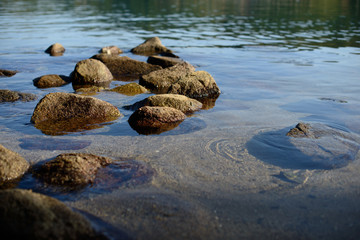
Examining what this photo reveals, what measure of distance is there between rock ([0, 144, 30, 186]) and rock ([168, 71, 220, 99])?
5342 mm

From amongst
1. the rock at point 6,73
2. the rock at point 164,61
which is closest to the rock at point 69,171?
the rock at point 164,61

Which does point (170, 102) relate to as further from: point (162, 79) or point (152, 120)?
point (162, 79)

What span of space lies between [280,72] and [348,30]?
1487cm

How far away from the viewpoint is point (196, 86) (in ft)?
33.0

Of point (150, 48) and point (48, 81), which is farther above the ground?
point (150, 48)

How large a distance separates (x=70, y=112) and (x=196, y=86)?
3.81 meters

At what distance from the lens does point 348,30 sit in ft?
81.7

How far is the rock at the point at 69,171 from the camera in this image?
15.8 ft

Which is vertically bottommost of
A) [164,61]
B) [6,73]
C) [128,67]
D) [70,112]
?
[70,112]

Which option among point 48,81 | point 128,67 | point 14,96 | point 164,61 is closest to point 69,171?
point 14,96

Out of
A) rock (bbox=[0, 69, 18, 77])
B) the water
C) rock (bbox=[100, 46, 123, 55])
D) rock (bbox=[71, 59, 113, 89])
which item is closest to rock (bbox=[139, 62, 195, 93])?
the water

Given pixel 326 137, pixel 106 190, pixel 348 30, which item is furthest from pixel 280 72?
pixel 348 30

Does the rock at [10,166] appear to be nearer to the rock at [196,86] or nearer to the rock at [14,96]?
the rock at [14,96]

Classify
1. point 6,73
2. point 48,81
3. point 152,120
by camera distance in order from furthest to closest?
point 6,73 → point 48,81 → point 152,120
